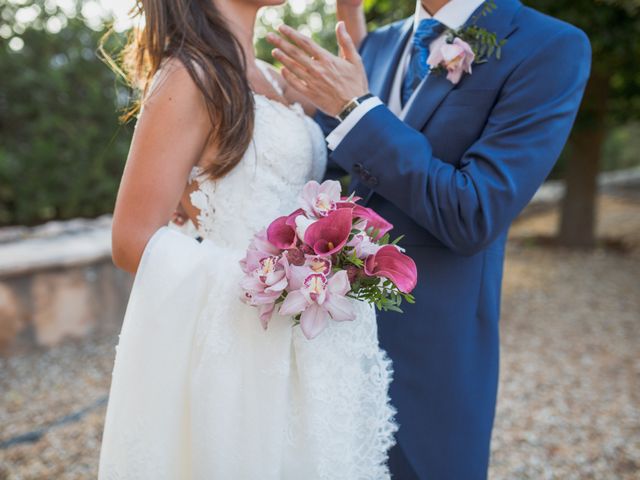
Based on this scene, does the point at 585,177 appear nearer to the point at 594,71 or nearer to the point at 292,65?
the point at 594,71

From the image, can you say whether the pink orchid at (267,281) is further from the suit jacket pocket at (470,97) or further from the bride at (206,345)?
the suit jacket pocket at (470,97)

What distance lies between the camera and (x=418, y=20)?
1748mm

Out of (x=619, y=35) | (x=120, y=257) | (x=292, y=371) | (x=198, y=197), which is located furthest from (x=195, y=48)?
(x=619, y=35)

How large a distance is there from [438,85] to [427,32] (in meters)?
0.23

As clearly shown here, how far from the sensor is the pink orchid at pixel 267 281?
1.22 metres

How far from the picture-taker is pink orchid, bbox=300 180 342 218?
49.8 inches

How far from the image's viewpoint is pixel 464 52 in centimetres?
148

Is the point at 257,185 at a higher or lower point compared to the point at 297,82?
lower

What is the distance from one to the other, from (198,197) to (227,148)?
170 millimetres

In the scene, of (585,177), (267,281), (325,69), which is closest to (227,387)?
(267,281)

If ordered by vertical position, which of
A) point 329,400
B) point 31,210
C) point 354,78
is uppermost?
point 354,78

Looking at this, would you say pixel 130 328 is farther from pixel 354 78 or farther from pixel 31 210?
pixel 31 210

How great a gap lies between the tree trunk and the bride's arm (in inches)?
259

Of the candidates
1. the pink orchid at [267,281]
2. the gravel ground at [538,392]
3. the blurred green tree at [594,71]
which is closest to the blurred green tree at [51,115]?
the blurred green tree at [594,71]
